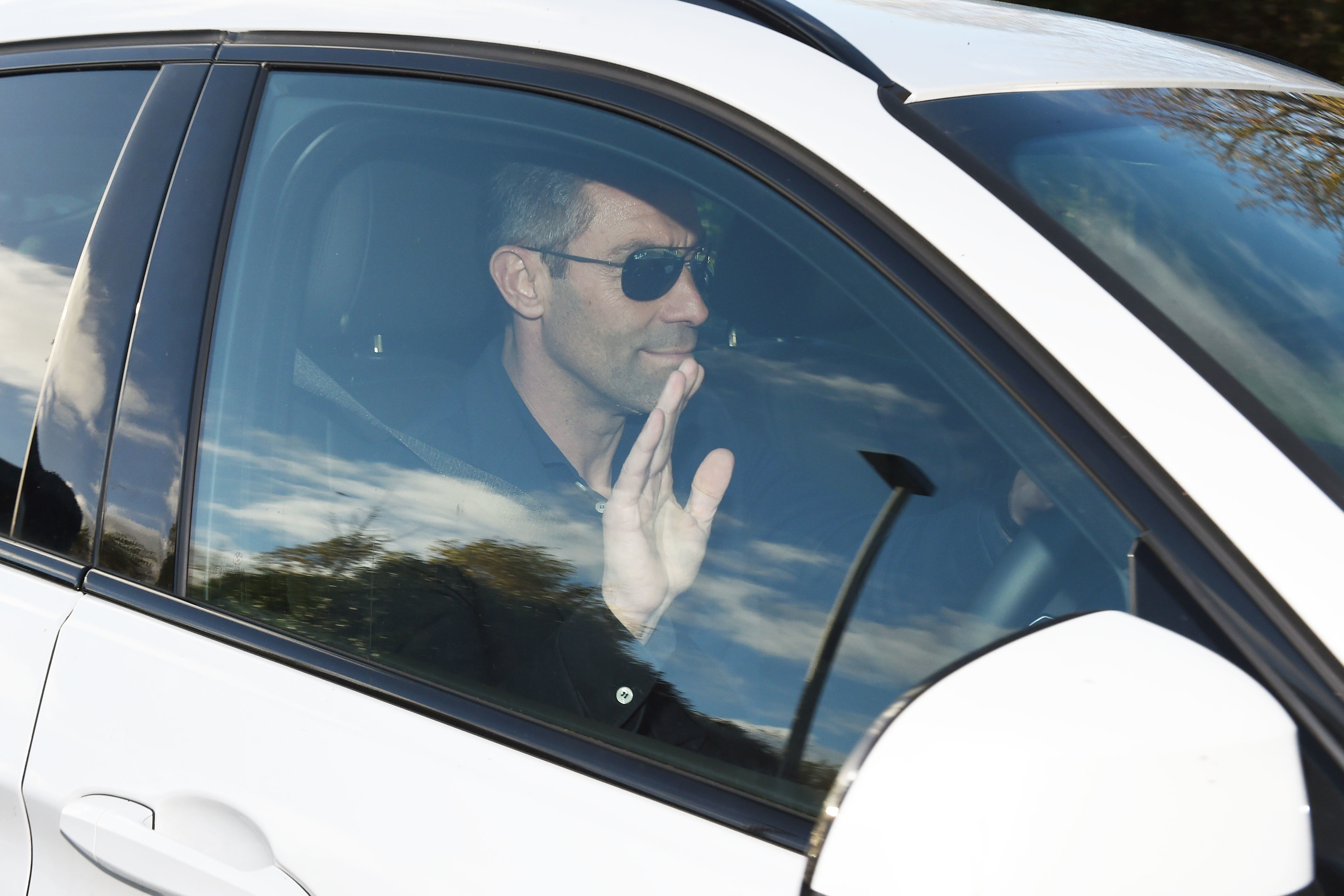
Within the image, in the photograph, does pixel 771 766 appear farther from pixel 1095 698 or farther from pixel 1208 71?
pixel 1208 71

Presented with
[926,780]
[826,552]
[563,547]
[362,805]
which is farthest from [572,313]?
[926,780]

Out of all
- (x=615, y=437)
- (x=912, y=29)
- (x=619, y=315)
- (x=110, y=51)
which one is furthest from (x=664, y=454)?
(x=110, y=51)

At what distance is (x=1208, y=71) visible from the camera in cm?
160

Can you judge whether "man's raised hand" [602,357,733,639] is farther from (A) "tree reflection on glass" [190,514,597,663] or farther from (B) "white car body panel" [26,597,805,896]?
(B) "white car body panel" [26,597,805,896]

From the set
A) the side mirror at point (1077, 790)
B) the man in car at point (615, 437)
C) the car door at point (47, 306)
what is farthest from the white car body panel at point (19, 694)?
the side mirror at point (1077, 790)

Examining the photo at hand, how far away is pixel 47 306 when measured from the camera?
5.20ft

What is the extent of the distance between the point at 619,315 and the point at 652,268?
71 mm

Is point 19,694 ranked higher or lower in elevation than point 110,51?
lower

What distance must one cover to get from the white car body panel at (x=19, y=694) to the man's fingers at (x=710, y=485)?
0.77 metres

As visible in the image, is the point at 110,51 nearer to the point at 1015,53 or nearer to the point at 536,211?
the point at 536,211

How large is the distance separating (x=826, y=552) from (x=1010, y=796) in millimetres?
412

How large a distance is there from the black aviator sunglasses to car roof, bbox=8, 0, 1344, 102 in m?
0.26

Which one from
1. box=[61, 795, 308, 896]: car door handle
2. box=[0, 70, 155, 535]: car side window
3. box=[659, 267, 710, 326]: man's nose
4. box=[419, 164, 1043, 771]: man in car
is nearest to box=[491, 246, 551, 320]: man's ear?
box=[419, 164, 1043, 771]: man in car

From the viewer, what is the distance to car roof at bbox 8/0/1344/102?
4.35ft
